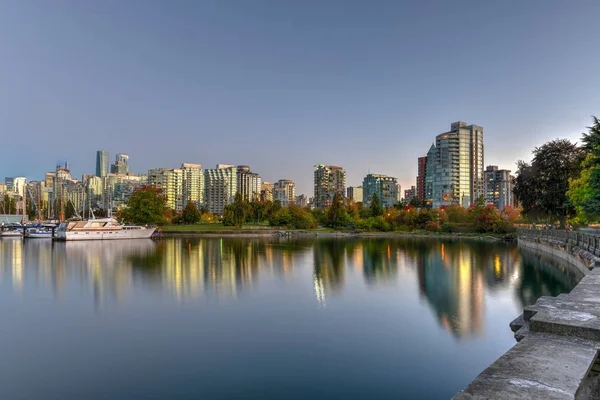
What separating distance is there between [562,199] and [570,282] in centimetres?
2744

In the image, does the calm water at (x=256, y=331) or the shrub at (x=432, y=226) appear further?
the shrub at (x=432, y=226)

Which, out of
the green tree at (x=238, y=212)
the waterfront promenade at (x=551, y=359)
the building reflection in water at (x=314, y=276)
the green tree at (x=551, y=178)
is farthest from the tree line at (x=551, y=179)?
the green tree at (x=238, y=212)

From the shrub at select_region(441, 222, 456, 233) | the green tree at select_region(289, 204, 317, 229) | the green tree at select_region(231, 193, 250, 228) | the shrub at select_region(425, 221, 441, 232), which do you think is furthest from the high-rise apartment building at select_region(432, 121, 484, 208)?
the green tree at select_region(231, 193, 250, 228)

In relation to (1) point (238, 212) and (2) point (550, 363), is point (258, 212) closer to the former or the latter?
(1) point (238, 212)

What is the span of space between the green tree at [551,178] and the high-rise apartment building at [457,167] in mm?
108234

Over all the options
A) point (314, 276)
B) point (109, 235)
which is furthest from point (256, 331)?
point (109, 235)

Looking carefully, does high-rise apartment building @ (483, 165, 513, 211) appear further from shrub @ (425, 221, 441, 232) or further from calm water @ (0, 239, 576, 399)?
calm water @ (0, 239, 576, 399)

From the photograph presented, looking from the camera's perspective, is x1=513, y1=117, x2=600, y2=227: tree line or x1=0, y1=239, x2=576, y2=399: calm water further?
x1=513, y1=117, x2=600, y2=227: tree line

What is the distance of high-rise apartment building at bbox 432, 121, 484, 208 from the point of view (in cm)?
15712

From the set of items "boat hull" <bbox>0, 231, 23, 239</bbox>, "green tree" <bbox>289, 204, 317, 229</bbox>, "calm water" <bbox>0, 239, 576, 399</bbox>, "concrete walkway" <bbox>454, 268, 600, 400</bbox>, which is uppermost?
"concrete walkway" <bbox>454, 268, 600, 400</bbox>

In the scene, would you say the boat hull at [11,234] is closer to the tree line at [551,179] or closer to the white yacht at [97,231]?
the white yacht at [97,231]

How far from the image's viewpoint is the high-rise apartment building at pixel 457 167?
15712 centimetres

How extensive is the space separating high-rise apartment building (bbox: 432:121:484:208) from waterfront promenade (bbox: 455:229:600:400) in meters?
157

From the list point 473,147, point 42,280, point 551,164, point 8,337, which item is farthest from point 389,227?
point 473,147
